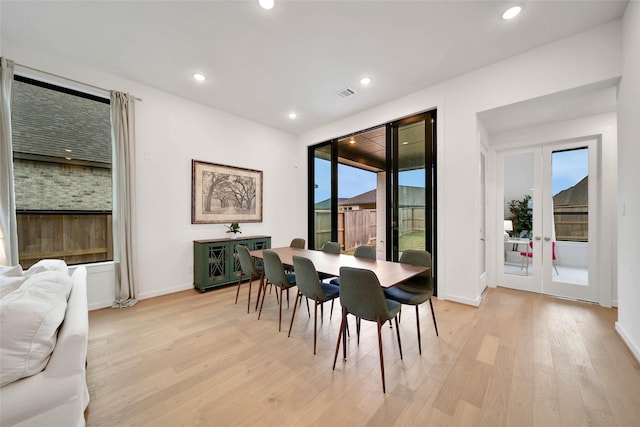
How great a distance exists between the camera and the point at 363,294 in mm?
1770

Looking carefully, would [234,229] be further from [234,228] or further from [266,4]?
[266,4]

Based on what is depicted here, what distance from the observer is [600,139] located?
10.6ft

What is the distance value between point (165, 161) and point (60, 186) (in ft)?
4.00

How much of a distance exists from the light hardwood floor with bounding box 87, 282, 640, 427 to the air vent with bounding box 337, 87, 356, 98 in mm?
3283

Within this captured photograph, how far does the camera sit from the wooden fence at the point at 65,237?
2809 mm

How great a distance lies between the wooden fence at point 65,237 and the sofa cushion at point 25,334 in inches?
101

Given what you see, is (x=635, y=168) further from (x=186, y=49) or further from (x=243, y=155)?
(x=243, y=155)

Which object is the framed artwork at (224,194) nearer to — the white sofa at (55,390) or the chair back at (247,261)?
the chair back at (247,261)

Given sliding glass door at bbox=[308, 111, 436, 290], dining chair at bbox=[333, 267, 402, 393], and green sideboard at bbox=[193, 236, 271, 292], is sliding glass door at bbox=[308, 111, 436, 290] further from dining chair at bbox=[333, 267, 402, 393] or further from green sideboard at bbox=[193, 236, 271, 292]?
dining chair at bbox=[333, 267, 402, 393]

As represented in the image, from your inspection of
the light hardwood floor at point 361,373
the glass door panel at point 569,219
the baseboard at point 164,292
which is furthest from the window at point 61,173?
the glass door panel at point 569,219

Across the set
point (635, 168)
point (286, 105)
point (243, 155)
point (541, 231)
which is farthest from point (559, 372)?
point (243, 155)

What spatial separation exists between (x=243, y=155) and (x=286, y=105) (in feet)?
4.25

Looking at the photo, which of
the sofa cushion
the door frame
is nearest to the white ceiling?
the door frame

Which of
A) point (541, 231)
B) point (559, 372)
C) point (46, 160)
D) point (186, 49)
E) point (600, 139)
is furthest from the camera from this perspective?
point (541, 231)
